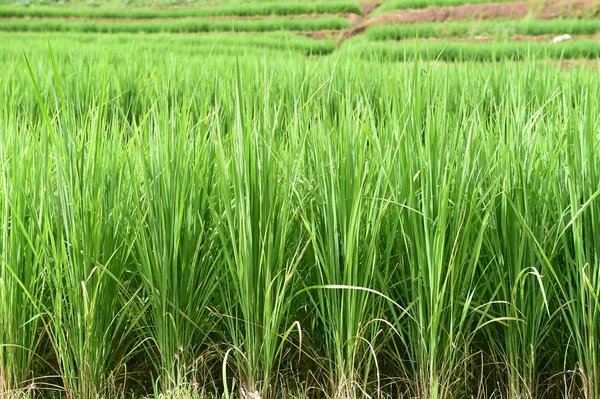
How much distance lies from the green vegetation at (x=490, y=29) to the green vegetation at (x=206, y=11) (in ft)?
12.1

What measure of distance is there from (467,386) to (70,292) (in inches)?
32.6

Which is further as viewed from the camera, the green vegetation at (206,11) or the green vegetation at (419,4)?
the green vegetation at (206,11)

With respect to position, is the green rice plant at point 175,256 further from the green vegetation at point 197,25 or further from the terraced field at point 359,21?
the green vegetation at point 197,25

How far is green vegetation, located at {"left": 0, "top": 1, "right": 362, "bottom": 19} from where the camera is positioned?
51.3ft

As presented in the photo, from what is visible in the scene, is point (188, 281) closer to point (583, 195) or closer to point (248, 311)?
point (248, 311)

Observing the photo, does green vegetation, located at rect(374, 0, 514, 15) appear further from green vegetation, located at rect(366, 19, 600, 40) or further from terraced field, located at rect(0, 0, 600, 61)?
green vegetation, located at rect(366, 19, 600, 40)

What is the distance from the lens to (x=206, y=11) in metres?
16.0

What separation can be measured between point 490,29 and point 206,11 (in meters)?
7.48

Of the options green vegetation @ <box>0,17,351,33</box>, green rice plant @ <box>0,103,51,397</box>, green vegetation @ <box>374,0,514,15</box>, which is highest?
green vegetation @ <box>374,0,514,15</box>

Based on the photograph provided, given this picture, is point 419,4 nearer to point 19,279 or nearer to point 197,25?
point 197,25

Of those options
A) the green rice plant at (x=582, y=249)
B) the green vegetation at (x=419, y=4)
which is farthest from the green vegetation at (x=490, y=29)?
the green rice plant at (x=582, y=249)

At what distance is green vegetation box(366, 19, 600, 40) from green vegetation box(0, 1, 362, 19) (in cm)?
368

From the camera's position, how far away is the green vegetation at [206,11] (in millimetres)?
15633

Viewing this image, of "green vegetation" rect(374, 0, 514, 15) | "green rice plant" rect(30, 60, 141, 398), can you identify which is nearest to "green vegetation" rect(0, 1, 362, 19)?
"green vegetation" rect(374, 0, 514, 15)
